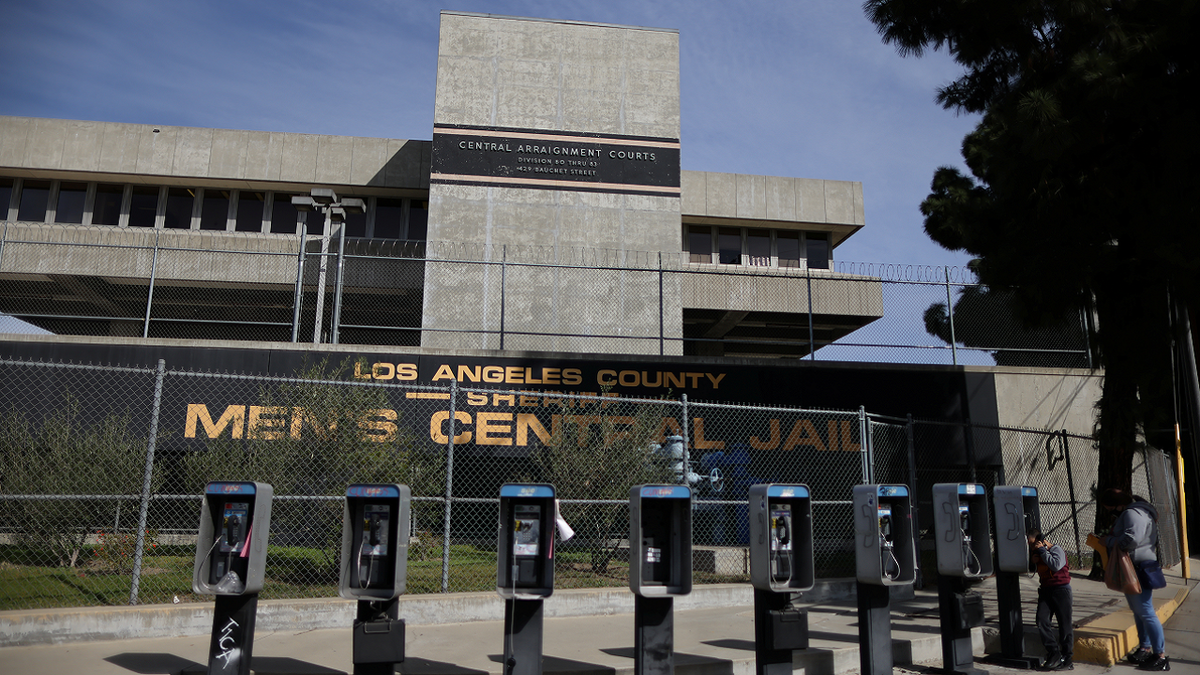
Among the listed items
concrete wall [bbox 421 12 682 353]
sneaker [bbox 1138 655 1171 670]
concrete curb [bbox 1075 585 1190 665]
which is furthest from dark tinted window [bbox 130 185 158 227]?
sneaker [bbox 1138 655 1171 670]

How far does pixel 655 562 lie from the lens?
6.36 m

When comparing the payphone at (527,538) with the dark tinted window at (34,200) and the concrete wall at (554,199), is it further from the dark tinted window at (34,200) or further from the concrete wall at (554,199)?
the dark tinted window at (34,200)

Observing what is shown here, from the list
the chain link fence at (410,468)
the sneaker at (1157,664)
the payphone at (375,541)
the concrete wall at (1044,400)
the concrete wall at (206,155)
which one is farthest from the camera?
the concrete wall at (206,155)

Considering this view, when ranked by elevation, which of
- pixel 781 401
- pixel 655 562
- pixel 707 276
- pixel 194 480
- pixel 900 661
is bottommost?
pixel 900 661

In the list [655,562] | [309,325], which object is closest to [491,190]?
[309,325]

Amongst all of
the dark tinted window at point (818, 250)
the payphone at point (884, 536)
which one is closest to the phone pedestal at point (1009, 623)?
the payphone at point (884, 536)

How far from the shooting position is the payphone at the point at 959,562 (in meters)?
7.02

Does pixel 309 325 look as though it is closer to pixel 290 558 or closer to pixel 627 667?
pixel 290 558

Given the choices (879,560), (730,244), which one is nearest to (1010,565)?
(879,560)

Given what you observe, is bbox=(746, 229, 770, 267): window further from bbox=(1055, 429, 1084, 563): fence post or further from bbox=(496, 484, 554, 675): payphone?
bbox=(496, 484, 554, 675): payphone

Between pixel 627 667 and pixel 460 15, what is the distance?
18829 mm

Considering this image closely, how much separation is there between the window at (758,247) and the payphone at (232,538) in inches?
829

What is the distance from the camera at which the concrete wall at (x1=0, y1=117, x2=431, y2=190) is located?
2211 centimetres

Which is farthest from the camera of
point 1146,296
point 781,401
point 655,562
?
point 781,401
